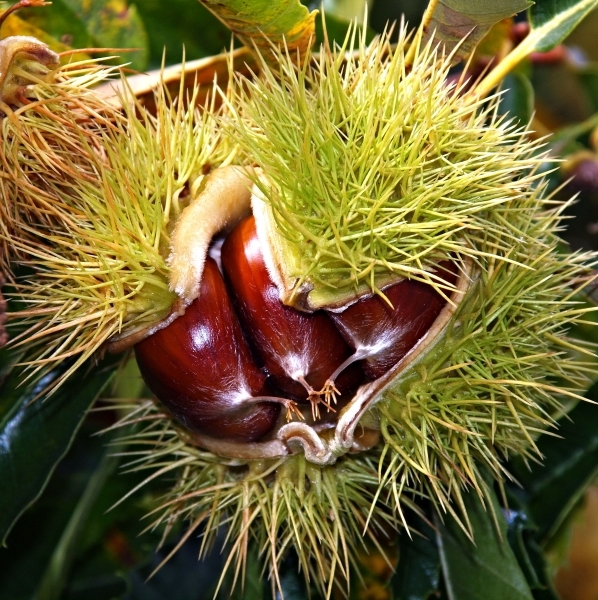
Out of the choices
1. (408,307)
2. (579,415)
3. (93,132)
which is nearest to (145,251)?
(93,132)

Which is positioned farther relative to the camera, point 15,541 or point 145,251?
point 15,541

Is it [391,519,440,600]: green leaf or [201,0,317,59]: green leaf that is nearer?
[201,0,317,59]: green leaf

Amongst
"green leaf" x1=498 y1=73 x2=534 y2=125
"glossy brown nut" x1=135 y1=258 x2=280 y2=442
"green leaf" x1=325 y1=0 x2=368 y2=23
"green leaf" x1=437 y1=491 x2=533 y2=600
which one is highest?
"green leaf" x1=325 y1=0 x2=368 y2=23

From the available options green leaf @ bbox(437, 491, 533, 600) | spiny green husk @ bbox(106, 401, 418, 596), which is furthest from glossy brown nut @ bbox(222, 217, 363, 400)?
green leaf @ bbox(437, 491, 533, 600)

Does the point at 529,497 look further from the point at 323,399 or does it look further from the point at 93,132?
the point at 93,132

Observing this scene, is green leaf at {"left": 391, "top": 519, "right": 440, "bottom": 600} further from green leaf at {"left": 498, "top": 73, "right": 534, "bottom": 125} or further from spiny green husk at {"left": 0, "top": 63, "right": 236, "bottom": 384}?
green leaf at {"left": 498, "top": 73, "right": 534, "bottom": 125}

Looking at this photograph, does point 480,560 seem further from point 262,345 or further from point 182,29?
point 182,29

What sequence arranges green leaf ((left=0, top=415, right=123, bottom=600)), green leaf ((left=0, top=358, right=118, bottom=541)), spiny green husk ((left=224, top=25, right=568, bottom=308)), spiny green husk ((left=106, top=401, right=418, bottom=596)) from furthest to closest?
green leaf ((left=0, top=415, right=123, bottom=600)) → green leaf ((left=0, top=358, right=118, bottom=541)) → spiny green husk ((left=106, top=401, right=418, bottom=596)) → spiny green husk ((left=224, top=25, right=568, bottom=308))

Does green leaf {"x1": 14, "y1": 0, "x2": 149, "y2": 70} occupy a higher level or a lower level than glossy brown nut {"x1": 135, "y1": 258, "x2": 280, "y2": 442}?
higher
